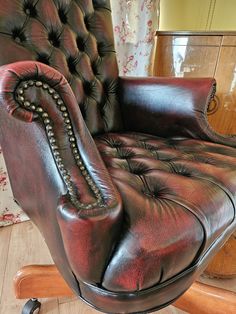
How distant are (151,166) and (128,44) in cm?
87

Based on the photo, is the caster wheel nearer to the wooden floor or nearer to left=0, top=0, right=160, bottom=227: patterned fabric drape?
the wooden floor

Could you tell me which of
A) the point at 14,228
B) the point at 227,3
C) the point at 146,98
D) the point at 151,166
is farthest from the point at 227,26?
the point at 14,228

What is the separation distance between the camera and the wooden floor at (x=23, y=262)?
2.44 feet

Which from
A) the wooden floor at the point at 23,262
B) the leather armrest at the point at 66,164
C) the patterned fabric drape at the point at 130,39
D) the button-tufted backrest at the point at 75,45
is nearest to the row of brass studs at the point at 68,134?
the leather armrest at the point at 66,164

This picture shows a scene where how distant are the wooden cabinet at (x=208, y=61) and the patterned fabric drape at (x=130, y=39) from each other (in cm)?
8

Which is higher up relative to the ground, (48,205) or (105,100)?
(105,100)

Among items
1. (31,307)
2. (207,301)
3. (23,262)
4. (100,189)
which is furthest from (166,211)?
(23,262)

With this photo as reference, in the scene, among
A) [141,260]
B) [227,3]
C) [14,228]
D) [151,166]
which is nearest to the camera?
[141,260]

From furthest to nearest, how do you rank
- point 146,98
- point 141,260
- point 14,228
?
point 14,228, point 146,98, point 141,260

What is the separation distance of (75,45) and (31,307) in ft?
2.77

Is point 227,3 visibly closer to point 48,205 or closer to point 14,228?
point 48,205

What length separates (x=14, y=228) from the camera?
109 cm

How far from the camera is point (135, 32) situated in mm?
1141

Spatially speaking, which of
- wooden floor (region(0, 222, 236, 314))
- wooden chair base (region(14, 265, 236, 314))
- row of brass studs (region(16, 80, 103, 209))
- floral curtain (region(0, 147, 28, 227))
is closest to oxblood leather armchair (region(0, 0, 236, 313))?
row of brass studs (region(16, 80, 103, 209))
